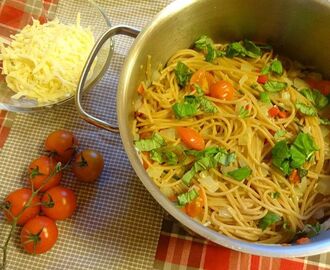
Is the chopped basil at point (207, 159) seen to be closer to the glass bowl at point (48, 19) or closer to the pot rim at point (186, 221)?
the pot rim at point (186, 221)

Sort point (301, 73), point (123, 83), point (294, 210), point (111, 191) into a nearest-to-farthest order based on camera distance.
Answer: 1. point (123, 83)
2. point (294, 210)
3. point (111, 191)
4. point (301, 73)

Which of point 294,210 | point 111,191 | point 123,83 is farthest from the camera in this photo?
point 111,191

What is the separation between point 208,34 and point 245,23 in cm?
12

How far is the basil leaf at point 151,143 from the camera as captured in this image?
1232mm

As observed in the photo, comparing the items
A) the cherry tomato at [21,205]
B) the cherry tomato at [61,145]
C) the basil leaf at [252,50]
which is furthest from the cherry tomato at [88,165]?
the basil leaf at [252,50]

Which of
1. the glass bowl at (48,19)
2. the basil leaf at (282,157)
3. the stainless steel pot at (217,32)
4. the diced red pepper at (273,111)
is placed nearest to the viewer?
the stainless steel pot at (217,32)

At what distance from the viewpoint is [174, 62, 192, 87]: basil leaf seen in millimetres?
1374

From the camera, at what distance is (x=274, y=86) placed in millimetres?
1385

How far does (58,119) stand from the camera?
1483 millimetres

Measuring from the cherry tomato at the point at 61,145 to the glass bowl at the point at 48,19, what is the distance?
14 cm

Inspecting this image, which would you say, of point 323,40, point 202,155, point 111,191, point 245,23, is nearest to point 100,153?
point 111,191

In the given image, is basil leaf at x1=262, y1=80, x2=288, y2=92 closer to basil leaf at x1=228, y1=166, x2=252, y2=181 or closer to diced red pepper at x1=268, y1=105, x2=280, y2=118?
diced red pepper at x1=268, y1=105, x2=280, y2=118

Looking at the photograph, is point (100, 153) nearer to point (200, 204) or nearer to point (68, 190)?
A: point (68, 190)

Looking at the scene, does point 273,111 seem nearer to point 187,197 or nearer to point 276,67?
point 276,67
